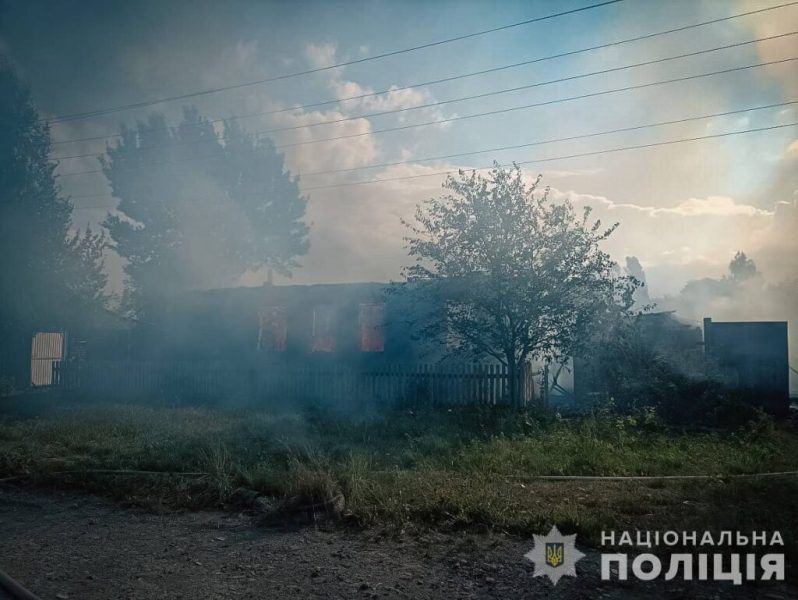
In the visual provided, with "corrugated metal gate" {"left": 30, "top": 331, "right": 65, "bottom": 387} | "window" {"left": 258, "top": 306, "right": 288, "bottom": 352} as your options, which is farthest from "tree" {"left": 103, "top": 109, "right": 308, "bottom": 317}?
"window" {"left": 258, "top": 306, "right": 288, "bottom": 352}

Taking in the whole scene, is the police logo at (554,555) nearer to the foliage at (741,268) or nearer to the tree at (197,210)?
the tree at (197,210)

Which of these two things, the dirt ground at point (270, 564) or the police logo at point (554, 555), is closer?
the dirt ground at point (270, 564)

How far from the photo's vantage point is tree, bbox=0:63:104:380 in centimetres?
2150

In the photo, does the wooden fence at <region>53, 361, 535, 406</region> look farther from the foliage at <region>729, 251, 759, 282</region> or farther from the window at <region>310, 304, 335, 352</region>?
the foliage at <region>729, 251, 759, 282</region>

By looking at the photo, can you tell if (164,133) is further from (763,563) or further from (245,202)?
(763,563)

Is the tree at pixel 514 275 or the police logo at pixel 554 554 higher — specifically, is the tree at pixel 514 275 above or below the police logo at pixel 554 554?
above

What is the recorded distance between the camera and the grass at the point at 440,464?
5355 mm

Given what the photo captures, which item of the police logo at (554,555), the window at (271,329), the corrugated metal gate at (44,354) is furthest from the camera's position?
the corrugated metal gate at (44,354)

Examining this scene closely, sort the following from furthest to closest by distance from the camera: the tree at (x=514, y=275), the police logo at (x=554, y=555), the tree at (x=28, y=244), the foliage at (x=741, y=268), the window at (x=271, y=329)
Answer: the foliage at (x=741, y=268)
the tree at (x=28, y=244)
the window at (x=271, y=329)
the tree at (x=514, y=275)
the police logo at (x=554, y=555)

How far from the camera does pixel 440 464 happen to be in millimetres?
7355

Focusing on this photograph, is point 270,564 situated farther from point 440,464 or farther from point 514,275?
point 514,275

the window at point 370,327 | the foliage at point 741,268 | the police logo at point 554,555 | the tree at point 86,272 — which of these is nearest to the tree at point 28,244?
the tree at point 86,272

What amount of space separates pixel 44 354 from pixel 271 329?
41.0ft

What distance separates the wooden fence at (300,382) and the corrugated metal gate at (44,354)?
7.48 metres
